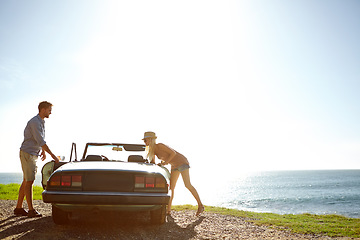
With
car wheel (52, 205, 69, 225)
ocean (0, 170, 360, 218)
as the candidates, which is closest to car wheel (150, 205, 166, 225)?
car wheel (52, 205, 69, 225)

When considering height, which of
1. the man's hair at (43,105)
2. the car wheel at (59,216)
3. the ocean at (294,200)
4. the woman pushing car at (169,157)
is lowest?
the ocean at (294,200)

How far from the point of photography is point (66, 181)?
4.39 meters

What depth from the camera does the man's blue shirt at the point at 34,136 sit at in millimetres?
5566

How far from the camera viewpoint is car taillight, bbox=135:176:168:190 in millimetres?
4465

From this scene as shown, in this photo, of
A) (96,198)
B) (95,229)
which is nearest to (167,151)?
(95,229)

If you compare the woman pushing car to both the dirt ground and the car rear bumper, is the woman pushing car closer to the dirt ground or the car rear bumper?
the dirt ground

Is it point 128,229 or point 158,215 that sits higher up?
point 158,215

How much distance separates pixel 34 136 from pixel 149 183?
2590mm

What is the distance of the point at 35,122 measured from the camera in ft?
18.4

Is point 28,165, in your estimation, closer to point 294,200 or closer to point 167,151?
point 167,151

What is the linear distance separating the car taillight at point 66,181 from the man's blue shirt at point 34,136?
1.46 meters

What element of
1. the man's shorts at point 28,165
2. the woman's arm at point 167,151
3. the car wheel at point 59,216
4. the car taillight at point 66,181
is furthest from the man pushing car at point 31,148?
the woman's arm at point 167,151

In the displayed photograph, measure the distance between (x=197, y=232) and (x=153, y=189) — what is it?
130 centimetres

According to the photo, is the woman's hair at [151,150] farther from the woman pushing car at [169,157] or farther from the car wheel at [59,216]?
the car wheel at [59,216]
